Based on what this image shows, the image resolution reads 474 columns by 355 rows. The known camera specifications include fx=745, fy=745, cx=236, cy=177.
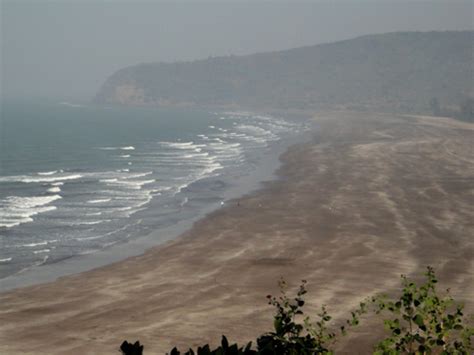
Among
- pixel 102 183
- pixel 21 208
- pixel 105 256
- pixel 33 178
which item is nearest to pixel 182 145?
pixel 33 178

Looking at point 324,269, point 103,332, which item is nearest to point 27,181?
point 324,269

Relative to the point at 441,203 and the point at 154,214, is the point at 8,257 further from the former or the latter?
the point at 441,203

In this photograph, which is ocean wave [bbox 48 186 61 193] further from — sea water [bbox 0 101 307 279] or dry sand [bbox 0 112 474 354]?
dry sand [bbox 0 112 474 354]

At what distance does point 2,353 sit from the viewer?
23953 millimetres

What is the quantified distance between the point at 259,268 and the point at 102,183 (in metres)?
37.9

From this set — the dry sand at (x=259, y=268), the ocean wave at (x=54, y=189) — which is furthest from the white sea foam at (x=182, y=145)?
the ocean wave at (x=54, y=189)

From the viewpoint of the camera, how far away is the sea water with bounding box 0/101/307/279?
45.5 metres

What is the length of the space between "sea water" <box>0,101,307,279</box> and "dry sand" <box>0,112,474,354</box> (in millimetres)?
4475

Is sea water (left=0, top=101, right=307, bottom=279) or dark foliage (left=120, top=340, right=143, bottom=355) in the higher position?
dark foliage (left=120, top=340, right=143, bottom=355)

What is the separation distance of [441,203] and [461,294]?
83.7 feet

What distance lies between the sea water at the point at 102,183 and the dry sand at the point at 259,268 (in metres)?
4.47

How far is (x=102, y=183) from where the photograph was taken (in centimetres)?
7112

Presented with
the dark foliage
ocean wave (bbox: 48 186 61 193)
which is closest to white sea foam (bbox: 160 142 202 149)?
ocean wave (bbox: 48 186 61 193)

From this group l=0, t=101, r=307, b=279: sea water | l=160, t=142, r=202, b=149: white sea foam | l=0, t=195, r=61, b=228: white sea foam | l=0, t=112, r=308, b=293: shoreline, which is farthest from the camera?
l=160, t=142, r=202, b=149: white sea foam
